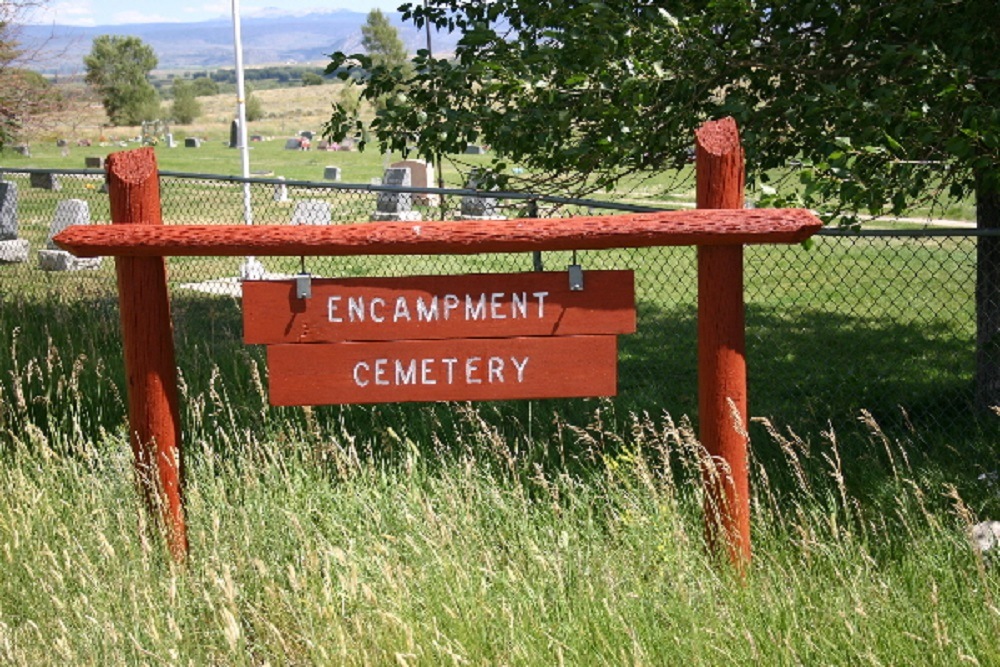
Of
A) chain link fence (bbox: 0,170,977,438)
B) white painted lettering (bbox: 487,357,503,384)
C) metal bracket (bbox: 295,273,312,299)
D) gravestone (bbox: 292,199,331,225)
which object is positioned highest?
metal bracket (bbox: 295,273,312,299)

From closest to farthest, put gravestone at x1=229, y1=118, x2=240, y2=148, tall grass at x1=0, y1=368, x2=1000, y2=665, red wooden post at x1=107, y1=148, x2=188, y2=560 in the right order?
tall grass at x1=0, y1=368, x2=1000, y2=665
red wooden post at x1=107, y1=148, x2=188, y2=560
gravestone at x1=229, y1=118, x2=240, y2=148

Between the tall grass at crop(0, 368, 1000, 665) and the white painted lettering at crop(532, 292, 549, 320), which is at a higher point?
the white painted lettering at crop(532, 292, 549, 320)

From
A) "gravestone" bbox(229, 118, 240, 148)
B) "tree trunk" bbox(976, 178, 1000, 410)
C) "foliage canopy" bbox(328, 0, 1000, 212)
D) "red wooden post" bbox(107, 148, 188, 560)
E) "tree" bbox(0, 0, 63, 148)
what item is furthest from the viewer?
"gravestone" bbox(229, 118, 240, 148)

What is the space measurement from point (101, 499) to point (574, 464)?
2.19 m

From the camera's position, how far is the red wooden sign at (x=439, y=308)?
3.91 meters

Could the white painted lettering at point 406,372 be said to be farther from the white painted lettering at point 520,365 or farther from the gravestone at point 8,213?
the gravestone at point 8,213

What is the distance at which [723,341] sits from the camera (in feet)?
12.9

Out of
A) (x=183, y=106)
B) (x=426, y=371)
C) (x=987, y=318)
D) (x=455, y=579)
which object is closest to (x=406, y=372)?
(x=426, y=371)

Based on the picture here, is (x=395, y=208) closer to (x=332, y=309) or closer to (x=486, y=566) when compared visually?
(x=332, y=309)

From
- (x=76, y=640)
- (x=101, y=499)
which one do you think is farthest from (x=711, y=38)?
(x=76, y=640)

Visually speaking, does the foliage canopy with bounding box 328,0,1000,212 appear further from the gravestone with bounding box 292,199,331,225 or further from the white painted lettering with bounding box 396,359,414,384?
the gravestone with bounding box 292,199,331,225

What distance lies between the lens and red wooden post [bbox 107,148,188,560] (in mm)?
4105

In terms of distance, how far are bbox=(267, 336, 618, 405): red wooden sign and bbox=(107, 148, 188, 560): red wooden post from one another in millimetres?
503

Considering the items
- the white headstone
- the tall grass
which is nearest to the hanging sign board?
the tall grass
